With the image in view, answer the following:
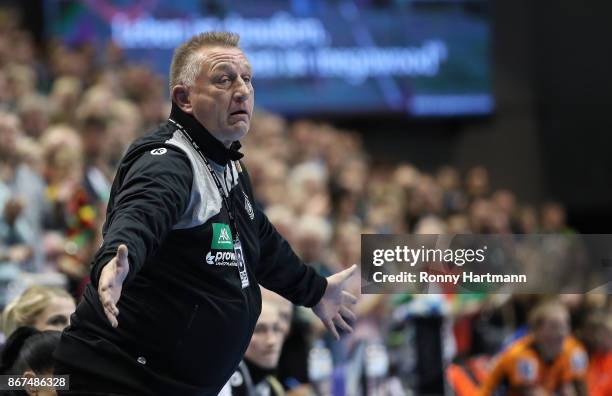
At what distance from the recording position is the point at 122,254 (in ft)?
8.11

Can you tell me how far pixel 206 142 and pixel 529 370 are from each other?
11.4 ft

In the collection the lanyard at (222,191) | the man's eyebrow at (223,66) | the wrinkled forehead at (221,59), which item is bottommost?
the lanyard at (222,191)

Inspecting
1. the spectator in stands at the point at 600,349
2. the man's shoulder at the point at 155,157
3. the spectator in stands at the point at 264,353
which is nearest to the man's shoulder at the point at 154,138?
the man's shoulder at the point at 155,157

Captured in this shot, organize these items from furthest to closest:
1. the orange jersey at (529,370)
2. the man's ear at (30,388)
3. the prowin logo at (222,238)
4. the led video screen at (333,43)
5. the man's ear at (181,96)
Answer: the led video screen at (333,43), the orange jersey at (529,370), the man's ear at (30,388), the man's ear at (181,96), the prowin logo at (222,238)

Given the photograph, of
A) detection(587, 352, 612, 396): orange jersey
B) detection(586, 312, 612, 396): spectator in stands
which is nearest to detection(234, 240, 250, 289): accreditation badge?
detection(587, 352, 612, 396): orange jersey

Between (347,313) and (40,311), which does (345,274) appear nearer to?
(347,313)

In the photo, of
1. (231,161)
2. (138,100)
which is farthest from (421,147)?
(231,161)

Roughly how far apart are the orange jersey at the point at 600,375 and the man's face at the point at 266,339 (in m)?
2.48

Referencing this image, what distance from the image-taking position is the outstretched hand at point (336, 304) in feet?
11.7

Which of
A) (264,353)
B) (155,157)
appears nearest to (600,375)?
(264,353)

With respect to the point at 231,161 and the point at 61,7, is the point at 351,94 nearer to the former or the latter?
the point at 61,7

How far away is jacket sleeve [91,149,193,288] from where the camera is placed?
100 inches

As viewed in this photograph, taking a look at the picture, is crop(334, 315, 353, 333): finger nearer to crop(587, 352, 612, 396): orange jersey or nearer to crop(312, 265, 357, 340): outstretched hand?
crop(312, 265, 357, 340): outstretched hand

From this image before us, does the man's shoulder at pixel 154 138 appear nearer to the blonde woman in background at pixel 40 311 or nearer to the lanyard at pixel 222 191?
the lanyard at pixel 222 191
